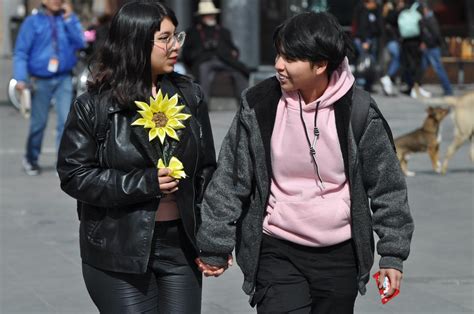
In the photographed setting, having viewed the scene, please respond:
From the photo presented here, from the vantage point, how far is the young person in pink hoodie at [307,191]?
151 inches

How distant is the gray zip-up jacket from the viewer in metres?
3.86

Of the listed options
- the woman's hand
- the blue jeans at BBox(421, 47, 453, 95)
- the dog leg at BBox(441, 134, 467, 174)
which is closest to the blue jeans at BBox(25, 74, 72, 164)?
the dog leg at BBox(441, 134, 467, 174)

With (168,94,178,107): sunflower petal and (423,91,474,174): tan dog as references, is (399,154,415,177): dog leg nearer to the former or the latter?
(423,91,474,174): tan dog

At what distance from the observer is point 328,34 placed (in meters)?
3.79

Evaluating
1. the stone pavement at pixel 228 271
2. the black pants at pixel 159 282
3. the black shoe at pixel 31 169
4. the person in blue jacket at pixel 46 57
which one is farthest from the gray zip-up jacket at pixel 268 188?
the black shoe at pixel 31 169

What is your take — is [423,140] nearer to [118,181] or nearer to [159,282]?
[159,282]

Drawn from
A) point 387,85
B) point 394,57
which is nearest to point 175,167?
point 387,85

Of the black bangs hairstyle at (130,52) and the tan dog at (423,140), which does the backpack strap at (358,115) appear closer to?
the black bangs hairstyle at (130,52)

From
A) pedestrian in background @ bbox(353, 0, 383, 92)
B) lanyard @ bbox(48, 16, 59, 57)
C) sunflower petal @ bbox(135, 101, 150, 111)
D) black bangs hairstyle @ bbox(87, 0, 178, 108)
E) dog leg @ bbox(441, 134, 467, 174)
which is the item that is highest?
black bangs hairstyle @ bbox(87, 0, 178, 108)

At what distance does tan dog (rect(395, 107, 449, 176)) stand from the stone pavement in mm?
239

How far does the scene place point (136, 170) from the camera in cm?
400

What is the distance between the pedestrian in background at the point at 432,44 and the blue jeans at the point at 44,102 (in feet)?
27.4

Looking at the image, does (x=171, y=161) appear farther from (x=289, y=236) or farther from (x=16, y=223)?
(x=16, y=223)

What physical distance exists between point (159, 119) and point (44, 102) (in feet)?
24.0
